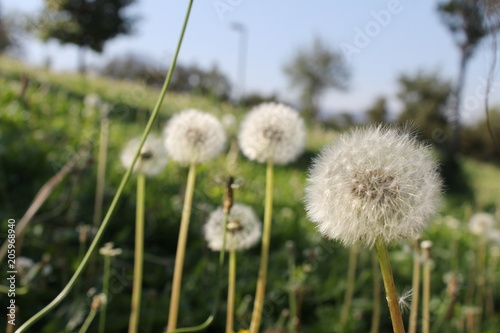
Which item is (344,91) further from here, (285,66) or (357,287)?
(357,287)

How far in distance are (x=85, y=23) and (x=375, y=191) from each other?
15.5 feet

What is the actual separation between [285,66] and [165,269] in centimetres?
2784

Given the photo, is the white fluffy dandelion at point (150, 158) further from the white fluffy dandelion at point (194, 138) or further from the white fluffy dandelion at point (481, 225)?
the white fluffy dandelion at point (481, 225)

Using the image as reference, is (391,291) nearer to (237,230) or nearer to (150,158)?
(237,230)

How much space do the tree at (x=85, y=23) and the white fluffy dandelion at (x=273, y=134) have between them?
11.4ft

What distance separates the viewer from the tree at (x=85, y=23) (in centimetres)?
472

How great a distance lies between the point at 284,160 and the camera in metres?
1.39

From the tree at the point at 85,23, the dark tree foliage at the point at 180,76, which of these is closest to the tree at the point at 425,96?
the dark tree foliage at the point at 180,76

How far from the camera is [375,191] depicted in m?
0.75

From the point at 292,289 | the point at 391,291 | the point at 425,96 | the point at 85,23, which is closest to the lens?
the point at 391,291

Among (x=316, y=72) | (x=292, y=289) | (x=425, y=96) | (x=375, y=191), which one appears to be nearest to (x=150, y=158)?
(x=292, y=289)

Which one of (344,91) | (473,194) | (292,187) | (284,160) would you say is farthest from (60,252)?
(344,91)

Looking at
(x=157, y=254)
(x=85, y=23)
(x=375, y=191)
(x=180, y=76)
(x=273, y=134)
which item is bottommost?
(x=157, y=254)

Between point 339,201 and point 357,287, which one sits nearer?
point 339,201
